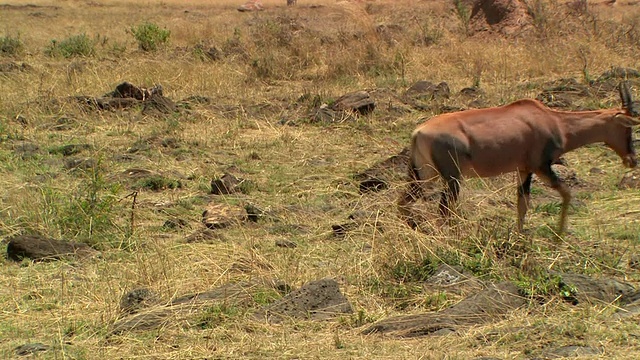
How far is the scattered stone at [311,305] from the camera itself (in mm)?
5797

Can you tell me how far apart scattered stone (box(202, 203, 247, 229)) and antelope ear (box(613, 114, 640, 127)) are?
331 cm

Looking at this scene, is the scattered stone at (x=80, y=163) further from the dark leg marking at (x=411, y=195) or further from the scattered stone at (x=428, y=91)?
the scattered stone at (x=428, y=91)

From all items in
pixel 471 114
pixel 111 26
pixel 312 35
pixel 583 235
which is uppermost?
pixel 471 114

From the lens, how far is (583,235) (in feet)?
24.6

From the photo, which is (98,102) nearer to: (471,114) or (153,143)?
(153,143)

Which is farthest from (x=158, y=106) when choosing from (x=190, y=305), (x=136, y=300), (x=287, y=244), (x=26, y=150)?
(x=190, y=305)

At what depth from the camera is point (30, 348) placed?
533 centimetres

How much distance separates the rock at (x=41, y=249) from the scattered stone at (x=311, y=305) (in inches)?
80.7

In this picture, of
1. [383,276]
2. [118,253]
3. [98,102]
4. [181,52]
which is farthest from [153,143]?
[181,52]

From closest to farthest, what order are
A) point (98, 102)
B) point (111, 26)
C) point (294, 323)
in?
point (294, 323) < point (98, 102) < point (111, 26)

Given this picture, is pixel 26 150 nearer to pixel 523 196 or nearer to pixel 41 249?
pixel 41 249

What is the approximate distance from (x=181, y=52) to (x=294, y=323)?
14551 mm

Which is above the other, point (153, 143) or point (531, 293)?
point (531, 293)

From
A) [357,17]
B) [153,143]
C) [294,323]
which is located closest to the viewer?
[294,323]
